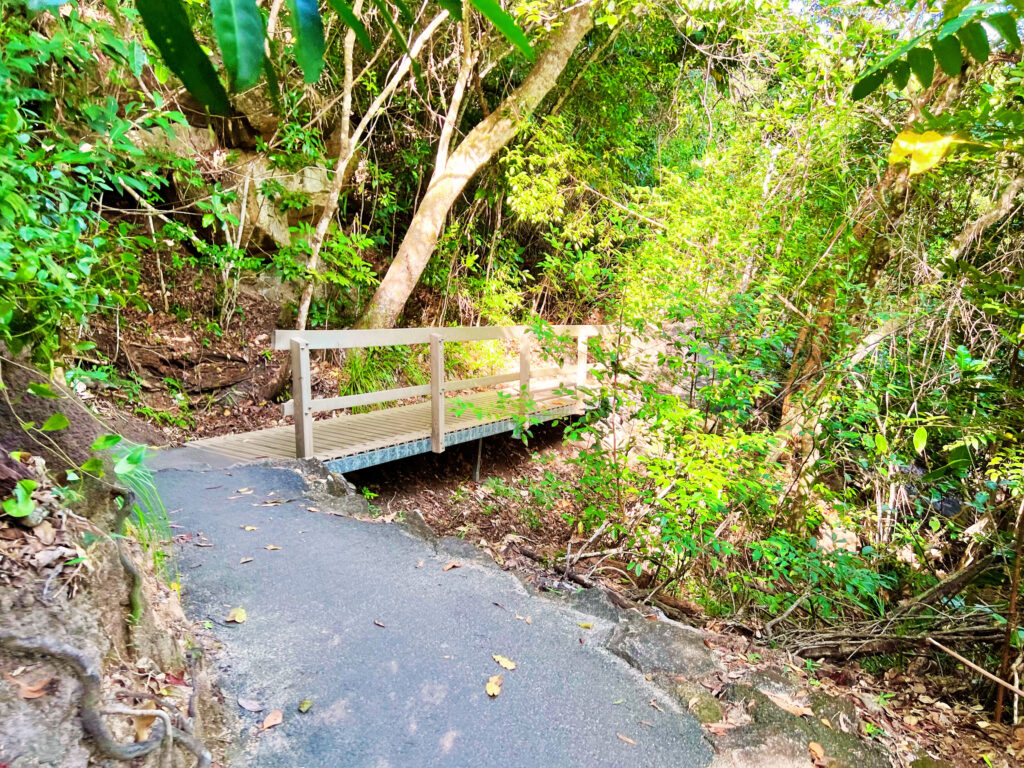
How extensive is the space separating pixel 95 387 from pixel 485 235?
6.21 meters

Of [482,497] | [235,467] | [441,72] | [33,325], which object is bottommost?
[482,497]

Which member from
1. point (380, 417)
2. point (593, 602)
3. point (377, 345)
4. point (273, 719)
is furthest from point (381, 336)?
point (273, 719)

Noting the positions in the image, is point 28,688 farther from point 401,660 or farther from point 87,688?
point 401,660

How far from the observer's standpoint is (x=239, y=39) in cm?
51

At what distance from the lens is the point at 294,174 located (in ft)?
23.3

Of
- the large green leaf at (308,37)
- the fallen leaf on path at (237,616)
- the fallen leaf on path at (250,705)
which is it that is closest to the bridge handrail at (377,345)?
the fallen leaf on path at (237,616)

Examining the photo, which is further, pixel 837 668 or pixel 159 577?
pixel 837 668

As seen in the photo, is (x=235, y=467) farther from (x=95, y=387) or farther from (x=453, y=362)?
(x=453, y=362)

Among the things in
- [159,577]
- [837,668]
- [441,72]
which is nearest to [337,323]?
[441,72]

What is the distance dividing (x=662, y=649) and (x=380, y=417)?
4.22 metres

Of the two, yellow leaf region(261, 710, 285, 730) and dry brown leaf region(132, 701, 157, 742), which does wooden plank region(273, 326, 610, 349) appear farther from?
dry brown leaf region(132, 701, 157, 742)

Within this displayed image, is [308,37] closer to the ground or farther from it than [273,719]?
farther from it

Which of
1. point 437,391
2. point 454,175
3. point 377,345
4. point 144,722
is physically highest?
point 454,175

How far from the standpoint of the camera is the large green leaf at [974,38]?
841mm
